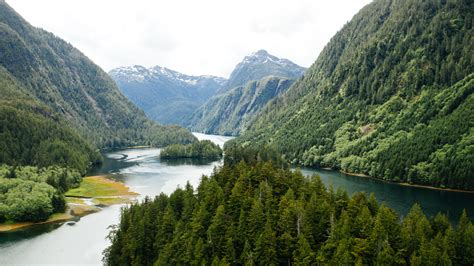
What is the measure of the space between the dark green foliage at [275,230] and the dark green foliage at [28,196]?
159 ft

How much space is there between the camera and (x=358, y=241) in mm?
71562

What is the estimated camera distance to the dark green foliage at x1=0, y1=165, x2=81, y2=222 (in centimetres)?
13262

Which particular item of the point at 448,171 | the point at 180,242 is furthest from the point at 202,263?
the point at 448,171

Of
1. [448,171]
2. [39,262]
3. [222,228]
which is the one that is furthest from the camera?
[448,171]

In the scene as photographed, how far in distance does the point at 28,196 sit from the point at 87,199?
31.2 meters

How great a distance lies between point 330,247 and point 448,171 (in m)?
128

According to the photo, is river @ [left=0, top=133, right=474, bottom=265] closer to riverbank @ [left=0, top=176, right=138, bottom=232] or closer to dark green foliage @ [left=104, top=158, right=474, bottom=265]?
riverbank @ [left=0, top=176, right=138, bottom=232]

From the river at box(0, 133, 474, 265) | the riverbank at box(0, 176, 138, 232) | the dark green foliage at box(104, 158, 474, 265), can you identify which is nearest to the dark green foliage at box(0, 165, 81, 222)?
the riverbank at box(0, 176, 138, 232)

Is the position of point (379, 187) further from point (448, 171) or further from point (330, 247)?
point (330, 247)

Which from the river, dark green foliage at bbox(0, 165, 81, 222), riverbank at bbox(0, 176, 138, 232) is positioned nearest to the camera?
the river

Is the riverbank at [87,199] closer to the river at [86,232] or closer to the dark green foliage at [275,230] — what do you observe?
the river at [86,232]

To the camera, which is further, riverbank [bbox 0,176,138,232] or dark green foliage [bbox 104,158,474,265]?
riverbank [bbox 0,176,138,232]

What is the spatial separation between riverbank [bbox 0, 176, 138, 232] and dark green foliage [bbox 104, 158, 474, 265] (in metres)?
47.6

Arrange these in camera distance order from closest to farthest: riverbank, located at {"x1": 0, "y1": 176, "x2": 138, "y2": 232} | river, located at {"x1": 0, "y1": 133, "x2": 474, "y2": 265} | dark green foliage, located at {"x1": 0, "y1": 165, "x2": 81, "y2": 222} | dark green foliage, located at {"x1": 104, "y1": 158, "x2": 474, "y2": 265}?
dark green foliage, located at {"x1": 104, "y1": 158, "x2": 474, "y2": 265}
river, located at {"x1": 0, "y1": 133, "x2": 474, "y2": 265}
dark green foliage, located at {"x1": 0, "y1": 165, "x2": 81, "y2": 222}
riverbank, located at {"x1": 0, "y1": 176, "x2": 138, "y2": 232}
